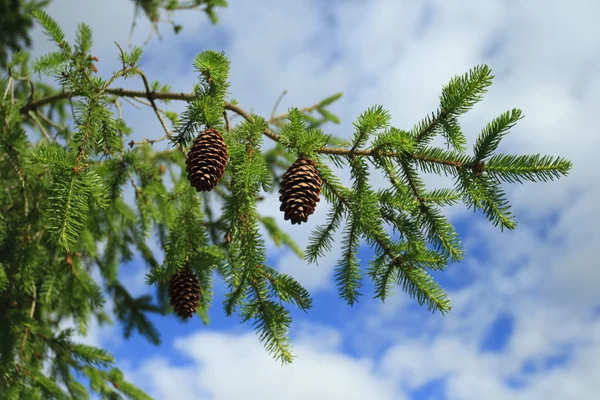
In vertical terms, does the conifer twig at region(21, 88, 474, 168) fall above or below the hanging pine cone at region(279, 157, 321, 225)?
above

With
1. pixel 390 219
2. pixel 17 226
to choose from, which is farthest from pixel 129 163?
pixel 390 219

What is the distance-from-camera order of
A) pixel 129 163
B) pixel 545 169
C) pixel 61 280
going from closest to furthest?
1. pixel 545 169
2. pixel 129 163
3. pixel 61 280

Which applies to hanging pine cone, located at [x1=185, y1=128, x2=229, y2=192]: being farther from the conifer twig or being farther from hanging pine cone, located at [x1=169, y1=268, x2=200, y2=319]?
hanging pine cone, located at [x1=169, y1=268, x2=200, y2=319]

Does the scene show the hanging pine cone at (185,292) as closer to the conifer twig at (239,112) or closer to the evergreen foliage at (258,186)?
the evergreen foliage at (258,186)

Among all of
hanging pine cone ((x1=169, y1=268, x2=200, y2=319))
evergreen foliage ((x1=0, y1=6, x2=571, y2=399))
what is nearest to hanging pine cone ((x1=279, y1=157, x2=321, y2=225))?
evergreen foliage ((x1=0, y1=6, x2=571, y2=399))

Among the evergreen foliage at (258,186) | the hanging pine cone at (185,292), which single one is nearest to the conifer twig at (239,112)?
the evergreen foliage at (258,186)

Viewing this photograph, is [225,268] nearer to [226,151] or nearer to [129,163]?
[226,151]

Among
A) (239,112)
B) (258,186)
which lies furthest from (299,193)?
(239,112)
